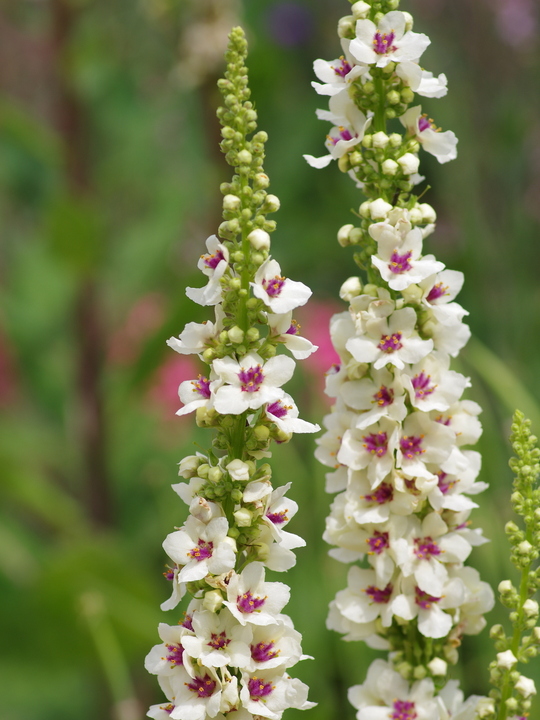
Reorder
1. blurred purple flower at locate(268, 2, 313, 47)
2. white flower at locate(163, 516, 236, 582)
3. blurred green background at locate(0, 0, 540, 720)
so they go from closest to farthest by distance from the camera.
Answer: white flower at locate(163, 516, 236, 582)
blurred green background at locate(0, 0, 540, 720)
blurred purple flower at locate(268, 2, 313, 47)

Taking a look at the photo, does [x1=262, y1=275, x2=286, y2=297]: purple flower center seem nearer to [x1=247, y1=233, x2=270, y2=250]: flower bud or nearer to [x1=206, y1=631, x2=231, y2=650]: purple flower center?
[x1=247, y1=233, x2=270, y2=250]: flower bud

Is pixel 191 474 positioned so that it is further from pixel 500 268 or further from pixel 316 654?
pixel 500 268

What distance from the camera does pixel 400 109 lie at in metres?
0.42

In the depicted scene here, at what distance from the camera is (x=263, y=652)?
1.15 ft

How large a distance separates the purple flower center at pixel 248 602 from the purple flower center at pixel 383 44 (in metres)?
0.24

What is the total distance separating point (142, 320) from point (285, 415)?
1.10 meters

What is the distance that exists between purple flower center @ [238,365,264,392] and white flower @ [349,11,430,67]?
15 centimetres

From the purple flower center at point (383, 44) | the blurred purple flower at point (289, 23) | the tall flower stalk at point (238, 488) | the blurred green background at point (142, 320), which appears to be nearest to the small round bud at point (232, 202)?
the tall flower stalk at point (238, 488)

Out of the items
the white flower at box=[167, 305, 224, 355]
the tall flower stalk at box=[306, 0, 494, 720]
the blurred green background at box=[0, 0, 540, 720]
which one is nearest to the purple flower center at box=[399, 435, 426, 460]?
the tall flower stalk at box=[306, 0, 494, 720]

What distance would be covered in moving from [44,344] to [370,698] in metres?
0.95

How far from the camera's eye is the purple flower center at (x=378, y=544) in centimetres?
41

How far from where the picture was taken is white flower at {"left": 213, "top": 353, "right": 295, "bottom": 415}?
0.34m

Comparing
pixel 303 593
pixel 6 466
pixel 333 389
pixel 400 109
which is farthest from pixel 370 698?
pixel 6 466

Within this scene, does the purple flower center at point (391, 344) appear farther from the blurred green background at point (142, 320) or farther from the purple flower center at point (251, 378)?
the blurred green background at point (142, 320)
